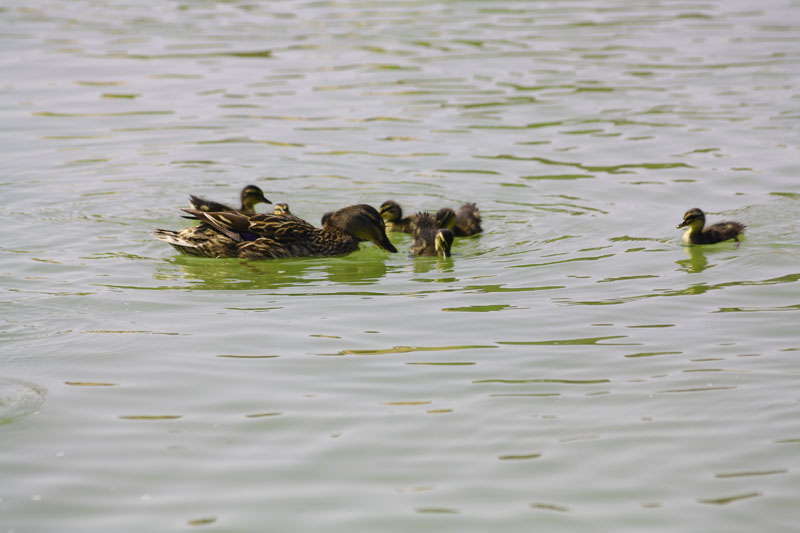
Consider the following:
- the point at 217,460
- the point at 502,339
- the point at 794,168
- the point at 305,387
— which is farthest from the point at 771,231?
the point at 217,460

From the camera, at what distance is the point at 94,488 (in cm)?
480

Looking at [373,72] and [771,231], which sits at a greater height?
[373,72]

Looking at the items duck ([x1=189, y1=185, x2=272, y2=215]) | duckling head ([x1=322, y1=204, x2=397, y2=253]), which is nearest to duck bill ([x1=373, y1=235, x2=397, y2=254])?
duckling head ([x1=322, y1=204, x2=397, y2=253])

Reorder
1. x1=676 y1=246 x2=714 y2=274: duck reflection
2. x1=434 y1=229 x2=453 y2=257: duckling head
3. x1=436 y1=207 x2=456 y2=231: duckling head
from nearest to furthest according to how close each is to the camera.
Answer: x1=676 y1=246 x2=714 y2=274: duck reflection
x1=434 y1=229 x2=453 y2=257: duckling head
x1=436 y1=207 x2=456 y2=231: duckling head

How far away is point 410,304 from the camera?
757cm

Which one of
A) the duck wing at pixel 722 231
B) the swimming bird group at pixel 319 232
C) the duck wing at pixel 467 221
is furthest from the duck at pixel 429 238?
the duck wing at pixel 722 231

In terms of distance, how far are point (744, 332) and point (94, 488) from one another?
3993 mm

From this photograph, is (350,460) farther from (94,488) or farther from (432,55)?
(432,55)

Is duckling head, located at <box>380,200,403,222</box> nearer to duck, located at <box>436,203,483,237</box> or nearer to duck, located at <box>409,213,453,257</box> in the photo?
duck, located at <box>409,213,453,257</box>

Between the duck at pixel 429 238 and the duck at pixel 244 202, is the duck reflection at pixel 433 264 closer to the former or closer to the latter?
the duck at pixel 429 238

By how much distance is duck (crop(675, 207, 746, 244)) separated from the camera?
29.6ft

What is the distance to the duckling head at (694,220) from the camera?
29.7 feet

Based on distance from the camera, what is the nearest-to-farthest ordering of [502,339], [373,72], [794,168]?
[502,339] → [794,168] → [373,72]

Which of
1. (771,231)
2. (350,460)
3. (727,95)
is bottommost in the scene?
(350,460)
